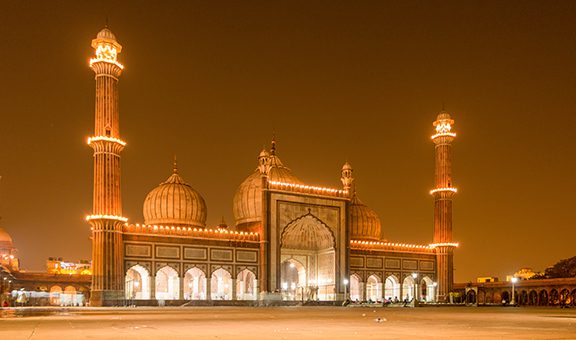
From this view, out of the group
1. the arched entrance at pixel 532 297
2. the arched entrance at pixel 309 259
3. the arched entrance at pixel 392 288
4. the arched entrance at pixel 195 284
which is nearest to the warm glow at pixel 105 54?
the arched entrance at pixel 195 284

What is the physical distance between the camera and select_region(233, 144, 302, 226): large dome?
48875 millimetres

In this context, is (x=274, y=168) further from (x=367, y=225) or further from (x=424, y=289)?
(x=424, y=289)

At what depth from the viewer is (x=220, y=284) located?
4691cm

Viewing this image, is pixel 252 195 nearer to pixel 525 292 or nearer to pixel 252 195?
pixel 252 195

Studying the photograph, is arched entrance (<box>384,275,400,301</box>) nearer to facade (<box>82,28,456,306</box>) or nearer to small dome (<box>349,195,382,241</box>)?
facade (<box>82,28,456,306</box>)

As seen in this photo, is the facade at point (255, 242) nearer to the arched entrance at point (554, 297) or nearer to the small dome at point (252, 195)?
the small dome at point (252, 195)

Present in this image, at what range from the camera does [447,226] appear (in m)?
53.0

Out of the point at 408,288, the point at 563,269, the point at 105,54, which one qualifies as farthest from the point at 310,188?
the point at 563,269

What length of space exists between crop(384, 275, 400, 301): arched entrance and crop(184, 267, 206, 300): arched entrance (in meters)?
15.1

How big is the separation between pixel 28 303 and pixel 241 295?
605 inches

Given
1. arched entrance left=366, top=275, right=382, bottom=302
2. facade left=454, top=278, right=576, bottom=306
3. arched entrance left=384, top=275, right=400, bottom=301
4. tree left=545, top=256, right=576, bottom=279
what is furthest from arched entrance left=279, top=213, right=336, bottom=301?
tree left=545, top=256, right=576, bottom=279

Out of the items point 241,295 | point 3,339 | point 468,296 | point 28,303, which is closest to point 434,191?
point 241,295

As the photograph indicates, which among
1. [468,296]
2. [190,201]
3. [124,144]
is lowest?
[468,296]

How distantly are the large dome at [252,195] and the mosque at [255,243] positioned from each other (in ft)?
0.33
